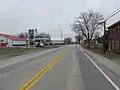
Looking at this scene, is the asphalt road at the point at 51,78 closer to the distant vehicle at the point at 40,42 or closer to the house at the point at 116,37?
the house at the point at 116,37

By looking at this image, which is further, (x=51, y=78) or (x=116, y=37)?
(x=116, y=37)

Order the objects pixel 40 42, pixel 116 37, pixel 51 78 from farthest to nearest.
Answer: pixel 40 42
pixel 116 37
pixel 51 78

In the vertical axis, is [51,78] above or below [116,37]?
below

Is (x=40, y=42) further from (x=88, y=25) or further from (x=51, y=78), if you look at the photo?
(x=51, y=78)

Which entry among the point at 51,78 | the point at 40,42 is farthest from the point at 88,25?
the point at 51,78

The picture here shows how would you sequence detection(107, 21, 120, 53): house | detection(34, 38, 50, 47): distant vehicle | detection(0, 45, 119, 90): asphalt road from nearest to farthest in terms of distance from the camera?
1. detection(0, 45, 119, 90): asphalt road
2. detection(107, 21, 120, 53): house
3. detection(34, 38, 50, 47): distant vehicle

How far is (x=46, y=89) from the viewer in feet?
31.9

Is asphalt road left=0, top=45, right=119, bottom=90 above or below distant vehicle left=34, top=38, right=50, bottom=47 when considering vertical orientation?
below

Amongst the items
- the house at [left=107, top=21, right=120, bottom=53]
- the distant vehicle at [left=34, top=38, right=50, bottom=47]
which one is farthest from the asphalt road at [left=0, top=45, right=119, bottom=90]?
the distant vehicle at [left=34, top=38, right=50, bottom=47]

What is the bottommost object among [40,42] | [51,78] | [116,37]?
[51,78]

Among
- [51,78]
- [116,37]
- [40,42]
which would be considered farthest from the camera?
[40,42]

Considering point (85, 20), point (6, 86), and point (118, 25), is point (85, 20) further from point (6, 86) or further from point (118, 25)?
point (6, 86)

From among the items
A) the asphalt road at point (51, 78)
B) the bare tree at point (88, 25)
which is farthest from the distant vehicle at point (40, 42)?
the asphalt road at point (51, 78)

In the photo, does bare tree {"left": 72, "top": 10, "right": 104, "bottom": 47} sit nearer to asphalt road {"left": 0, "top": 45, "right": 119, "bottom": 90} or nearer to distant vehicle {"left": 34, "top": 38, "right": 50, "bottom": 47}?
distant vehicle {"left": 34, "top": 38, "right": 50, "bottom": 47}
